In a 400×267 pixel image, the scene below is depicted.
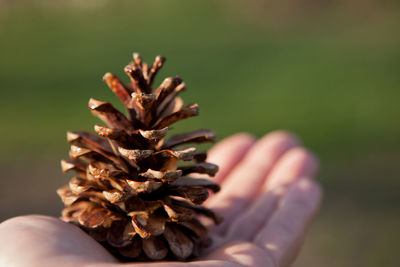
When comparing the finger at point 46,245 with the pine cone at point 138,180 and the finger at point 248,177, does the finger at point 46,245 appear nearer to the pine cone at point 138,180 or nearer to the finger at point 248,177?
the pine cone at point 138,180

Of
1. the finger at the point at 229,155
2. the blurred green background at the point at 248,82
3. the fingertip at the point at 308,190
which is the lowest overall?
the fingertip at the point at 308,190

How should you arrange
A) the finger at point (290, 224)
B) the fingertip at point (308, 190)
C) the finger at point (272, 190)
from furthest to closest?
the fingertip at point (308, 190) < the finger at point (272, 190) < the finger at point (290, 224)

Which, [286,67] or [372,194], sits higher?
[286,67]

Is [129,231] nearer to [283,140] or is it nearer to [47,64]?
[283,140]

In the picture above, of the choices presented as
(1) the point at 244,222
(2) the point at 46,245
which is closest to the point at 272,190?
(1) the point at 244,222

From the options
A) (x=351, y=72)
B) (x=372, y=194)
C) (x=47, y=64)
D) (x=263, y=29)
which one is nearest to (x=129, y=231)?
(x=372, y=194)

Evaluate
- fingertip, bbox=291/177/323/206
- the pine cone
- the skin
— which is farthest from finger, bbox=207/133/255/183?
the pine cone

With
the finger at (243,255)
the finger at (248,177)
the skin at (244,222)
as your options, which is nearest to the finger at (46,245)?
the skin at (244,222)
